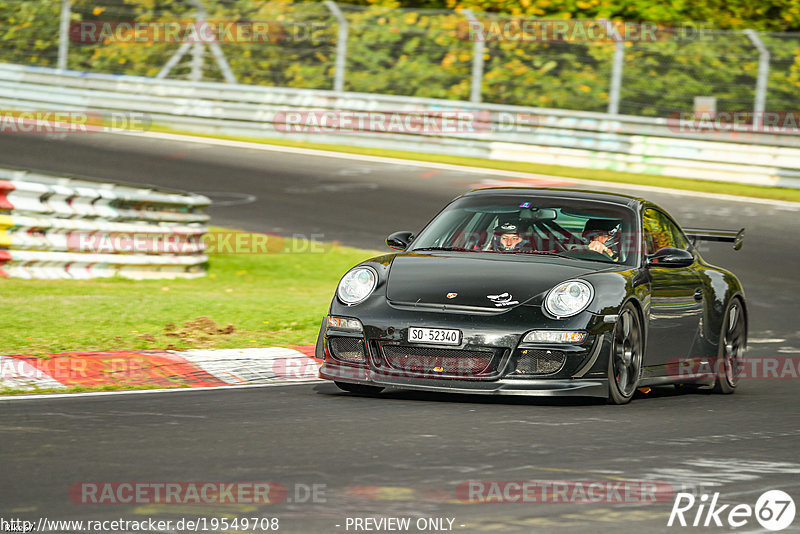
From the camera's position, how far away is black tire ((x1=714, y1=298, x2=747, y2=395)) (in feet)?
30.9

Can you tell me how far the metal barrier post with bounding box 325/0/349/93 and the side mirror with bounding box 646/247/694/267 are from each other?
54.3 feet

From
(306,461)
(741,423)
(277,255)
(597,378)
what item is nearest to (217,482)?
(306,461)

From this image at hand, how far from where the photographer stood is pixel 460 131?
23391 millimetres

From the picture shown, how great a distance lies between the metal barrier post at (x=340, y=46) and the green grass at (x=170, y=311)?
32.2 feet

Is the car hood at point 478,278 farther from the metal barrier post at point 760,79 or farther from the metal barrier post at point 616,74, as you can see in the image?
the metal barrier post at point 616,74

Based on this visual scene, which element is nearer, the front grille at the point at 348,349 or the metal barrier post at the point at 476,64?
the front grille at the point at 348,349

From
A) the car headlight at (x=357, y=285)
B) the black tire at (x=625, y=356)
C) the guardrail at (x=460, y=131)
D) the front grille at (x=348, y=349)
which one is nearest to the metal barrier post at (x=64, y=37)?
the guardrail at (x=460, y=131)

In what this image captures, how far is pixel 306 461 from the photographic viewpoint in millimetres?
5973

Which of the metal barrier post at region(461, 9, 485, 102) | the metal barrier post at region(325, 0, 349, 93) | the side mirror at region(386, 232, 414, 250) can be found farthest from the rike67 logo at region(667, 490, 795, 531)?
the metal barrier post at region(325, 0, 349, 93)

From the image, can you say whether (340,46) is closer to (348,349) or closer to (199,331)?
(199,331)

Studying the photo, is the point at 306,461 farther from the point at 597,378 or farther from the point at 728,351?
the point at 728,351

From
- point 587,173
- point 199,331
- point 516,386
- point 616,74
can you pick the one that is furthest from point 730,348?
point 616,74

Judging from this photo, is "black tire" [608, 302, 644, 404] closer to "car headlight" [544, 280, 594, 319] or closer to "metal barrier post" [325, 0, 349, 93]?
"car headlight" [544, 280, 594, 319]

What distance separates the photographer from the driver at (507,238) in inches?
342
